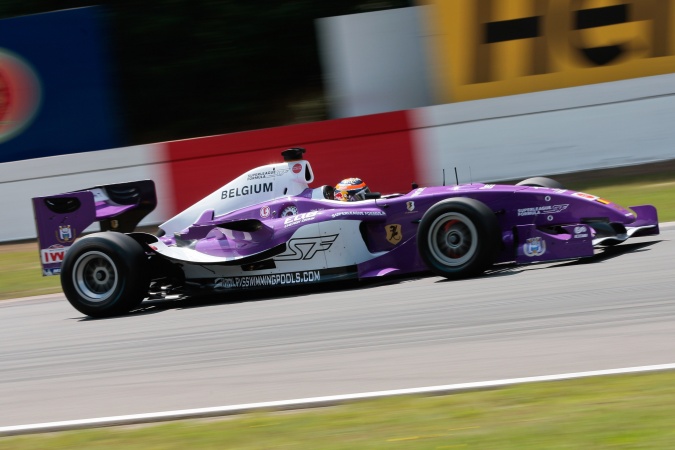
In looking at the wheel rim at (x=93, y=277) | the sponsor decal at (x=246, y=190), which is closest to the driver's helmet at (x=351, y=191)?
the sponsor decal at (x=246, y=190)


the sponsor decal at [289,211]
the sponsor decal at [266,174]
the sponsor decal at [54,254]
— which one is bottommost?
the sponsor decal at [54,254]

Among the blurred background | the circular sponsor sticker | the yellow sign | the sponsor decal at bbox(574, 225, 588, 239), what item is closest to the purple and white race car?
the sponsor decal at bbox(574, 225, 588, 239)

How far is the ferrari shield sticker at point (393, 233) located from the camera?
7984mm

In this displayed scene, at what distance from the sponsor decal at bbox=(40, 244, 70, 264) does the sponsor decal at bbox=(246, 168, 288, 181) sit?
1.96 m

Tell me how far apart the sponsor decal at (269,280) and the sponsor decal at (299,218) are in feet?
1.45

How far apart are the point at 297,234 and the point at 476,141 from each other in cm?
606

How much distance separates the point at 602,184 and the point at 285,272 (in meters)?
6.32

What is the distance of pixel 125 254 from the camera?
8.38 m

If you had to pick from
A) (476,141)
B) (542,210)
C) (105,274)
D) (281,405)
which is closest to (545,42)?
(476,141)

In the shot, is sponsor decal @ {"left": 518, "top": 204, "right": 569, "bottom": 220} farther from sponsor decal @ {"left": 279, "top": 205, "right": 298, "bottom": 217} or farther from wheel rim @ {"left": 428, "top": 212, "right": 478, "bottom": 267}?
sponsor decal @ {"left": 279, "top": 205, "right": 298, "bottom": 217}

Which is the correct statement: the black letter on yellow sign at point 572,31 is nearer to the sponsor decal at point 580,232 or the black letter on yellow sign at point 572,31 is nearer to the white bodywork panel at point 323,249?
the white bodywork panel at point 323,249

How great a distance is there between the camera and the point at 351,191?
8438 millimetres

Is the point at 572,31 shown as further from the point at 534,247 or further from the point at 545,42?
the point at 534,247

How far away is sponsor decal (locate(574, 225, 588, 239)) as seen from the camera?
7312mm
